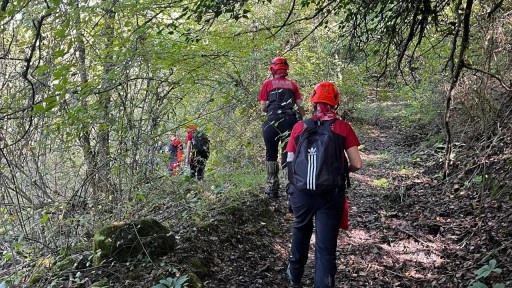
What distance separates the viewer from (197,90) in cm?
684

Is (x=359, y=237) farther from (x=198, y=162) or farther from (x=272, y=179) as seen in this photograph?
(x=198, y=162)

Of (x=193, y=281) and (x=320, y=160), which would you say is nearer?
(x=320, y=160)

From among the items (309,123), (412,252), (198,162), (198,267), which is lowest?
(412,252)

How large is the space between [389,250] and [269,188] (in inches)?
86.0

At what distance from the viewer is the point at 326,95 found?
3.90 meters

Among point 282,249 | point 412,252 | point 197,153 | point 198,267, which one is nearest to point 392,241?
point 412,252

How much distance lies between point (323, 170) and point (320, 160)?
0.27ft

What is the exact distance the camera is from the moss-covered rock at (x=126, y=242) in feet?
14.6

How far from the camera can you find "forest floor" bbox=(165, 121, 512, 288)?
4.46m

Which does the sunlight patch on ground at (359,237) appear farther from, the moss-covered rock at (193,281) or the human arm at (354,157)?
the moss-covered rock at (193,281)

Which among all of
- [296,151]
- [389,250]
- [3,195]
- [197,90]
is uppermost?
[197,90]

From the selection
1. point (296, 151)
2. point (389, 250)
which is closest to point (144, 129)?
point (296, 151)

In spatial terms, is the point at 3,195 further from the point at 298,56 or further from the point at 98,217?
the point at 298,56

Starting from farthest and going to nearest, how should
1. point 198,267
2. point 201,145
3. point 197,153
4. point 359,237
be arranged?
point 197,153 < point 201,145 < point 359,237 < point 198,267
